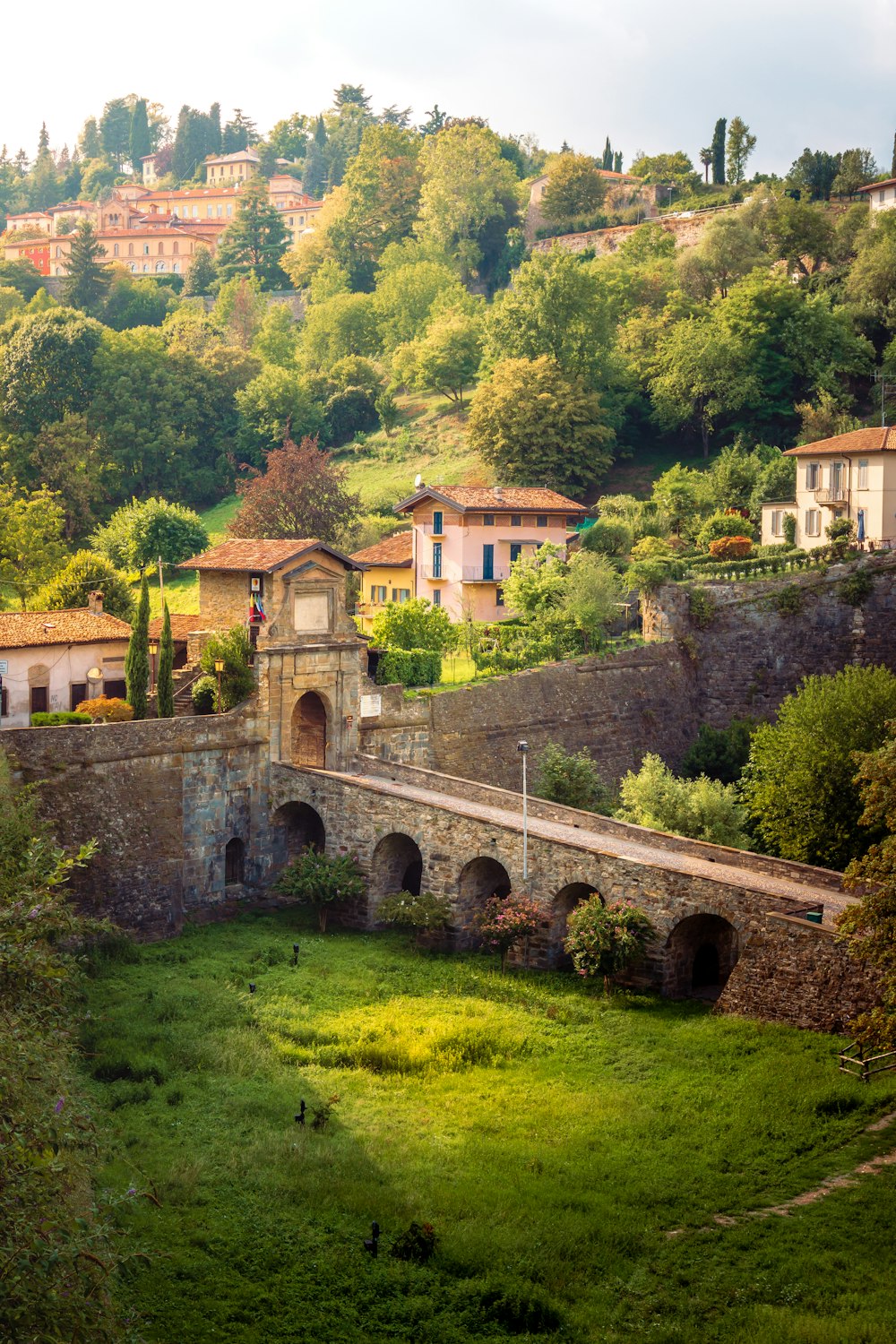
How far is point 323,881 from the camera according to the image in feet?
125

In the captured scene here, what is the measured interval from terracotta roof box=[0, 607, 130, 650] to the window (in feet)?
21.8

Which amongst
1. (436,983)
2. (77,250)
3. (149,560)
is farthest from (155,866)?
(77,250)

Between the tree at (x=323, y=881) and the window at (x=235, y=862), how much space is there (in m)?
1.70

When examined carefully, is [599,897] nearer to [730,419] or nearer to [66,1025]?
[66,1025]

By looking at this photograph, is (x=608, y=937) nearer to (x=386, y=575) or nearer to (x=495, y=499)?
(x=495, y=499)

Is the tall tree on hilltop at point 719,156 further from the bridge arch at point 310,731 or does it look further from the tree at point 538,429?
the bridge arch at point 310,731

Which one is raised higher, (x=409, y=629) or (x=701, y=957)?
(x=409, y=629)

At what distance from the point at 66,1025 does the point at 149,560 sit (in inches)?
1666

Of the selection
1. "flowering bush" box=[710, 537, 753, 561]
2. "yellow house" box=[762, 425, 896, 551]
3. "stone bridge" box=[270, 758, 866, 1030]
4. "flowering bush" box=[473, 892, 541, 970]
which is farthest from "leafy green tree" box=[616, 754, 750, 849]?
"yellow house" box=[762, 425, 896, 551]

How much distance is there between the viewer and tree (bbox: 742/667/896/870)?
123 ft

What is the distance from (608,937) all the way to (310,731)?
14.1 m

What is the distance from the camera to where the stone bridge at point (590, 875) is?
1188 inches

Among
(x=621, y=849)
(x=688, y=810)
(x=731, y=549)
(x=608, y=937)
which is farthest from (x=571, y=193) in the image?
(x=608, y=937)

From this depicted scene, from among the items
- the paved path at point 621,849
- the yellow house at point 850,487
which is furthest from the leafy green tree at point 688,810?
the yellow house at point 850,487
